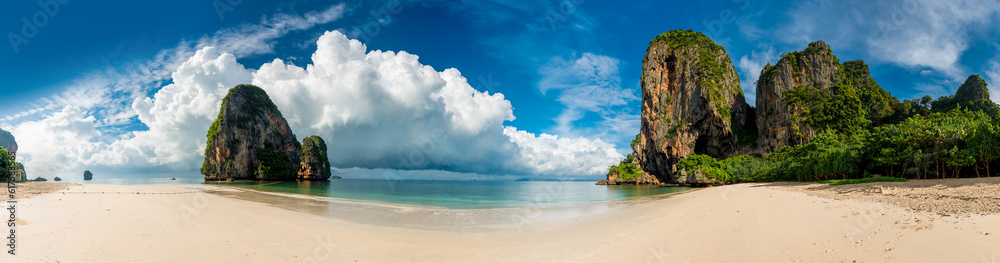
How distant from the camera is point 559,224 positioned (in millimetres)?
13266

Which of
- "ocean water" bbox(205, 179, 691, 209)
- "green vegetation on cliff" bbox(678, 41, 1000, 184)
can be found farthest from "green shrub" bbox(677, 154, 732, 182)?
"ocean water" bbox(205, 179, 691, 209)

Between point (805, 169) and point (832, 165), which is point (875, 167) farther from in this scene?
point (805, 169)

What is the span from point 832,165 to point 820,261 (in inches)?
1213

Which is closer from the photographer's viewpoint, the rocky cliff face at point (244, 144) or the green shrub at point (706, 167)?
the green shrub at point (706, 167)

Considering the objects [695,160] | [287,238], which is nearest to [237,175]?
[287,238]

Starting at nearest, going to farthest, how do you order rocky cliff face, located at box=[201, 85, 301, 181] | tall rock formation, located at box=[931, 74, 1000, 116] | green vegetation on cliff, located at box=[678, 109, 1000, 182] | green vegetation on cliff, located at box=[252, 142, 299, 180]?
green vegetation on cliff, located at box=[678, 109, 1000, 182]
tall rock formation, located at box=[931, 74, 1000, 116]
rocky cliff face, located at box=[201, 85, 301, 181]
green vegetation on cliff, located at box=[252, 142, 299, 180]

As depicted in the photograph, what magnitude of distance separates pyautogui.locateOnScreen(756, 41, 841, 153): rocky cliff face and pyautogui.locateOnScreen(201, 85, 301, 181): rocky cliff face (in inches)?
4819

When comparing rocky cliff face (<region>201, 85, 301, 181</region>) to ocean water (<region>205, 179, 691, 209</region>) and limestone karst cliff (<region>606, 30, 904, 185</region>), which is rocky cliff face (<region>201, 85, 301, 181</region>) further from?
limestone karst cliff (<region>606, 30, 904, 185</region>)

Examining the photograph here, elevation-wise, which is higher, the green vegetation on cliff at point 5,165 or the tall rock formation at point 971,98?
the tall rock formation at point 971,98

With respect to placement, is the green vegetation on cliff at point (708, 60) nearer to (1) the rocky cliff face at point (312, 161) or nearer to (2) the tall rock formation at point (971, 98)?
(2) the tall rock formation at point (971, 98)

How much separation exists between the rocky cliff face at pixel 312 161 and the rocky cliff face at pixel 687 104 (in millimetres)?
107979

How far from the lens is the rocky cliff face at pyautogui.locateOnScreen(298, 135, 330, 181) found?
122m

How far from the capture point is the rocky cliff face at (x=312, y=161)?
399ft

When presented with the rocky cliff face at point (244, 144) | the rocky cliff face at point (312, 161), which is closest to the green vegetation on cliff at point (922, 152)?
the rocky cliff face at point (244, 144)
